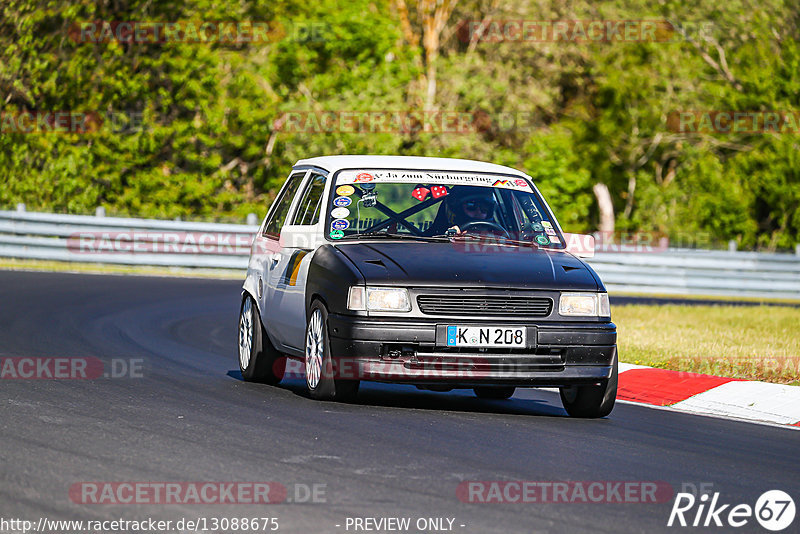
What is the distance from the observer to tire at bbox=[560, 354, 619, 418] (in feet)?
29.8

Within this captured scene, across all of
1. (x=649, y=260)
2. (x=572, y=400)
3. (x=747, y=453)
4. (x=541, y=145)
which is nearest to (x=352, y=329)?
(x=572, y=400)

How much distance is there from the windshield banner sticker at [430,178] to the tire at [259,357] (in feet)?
4.88

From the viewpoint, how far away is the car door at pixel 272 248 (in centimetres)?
1037

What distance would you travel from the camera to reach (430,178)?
10062 mm

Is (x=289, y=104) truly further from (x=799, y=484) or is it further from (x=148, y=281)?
(x=799, y=484)

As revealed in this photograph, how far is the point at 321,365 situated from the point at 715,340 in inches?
306

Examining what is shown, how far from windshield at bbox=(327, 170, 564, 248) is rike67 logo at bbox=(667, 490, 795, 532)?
377 centimetres

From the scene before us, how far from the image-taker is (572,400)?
940 centimetres

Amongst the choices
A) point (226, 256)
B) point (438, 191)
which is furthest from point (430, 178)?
point (226, 256)

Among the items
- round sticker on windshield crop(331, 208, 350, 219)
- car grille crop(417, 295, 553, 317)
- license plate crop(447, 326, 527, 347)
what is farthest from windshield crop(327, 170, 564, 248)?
license plate crop(447, 326, 527, 347)

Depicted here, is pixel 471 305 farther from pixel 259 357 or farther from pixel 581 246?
pixel 259 357

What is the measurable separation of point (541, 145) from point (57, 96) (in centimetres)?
1779

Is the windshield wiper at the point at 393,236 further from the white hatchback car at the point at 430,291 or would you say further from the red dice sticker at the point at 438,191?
the red dice sticker at the point at 438,191

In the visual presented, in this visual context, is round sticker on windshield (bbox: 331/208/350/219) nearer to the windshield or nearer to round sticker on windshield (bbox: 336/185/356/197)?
the windshield
